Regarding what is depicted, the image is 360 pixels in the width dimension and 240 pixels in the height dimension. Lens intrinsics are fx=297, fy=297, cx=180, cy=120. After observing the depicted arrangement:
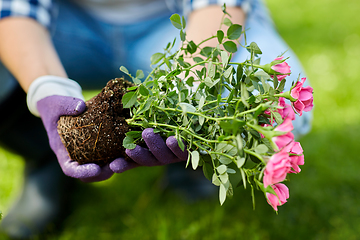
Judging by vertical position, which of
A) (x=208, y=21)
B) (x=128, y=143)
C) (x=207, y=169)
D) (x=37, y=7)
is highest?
(x=37, y=7)

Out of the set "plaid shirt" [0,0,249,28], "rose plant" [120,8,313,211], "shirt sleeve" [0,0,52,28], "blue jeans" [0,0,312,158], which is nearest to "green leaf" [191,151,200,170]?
"rose plant" [120,8,313,211]

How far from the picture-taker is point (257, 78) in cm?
82

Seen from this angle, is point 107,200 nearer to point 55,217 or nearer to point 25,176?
point 55,217

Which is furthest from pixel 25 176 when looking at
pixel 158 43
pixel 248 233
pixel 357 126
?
pixel 357 126

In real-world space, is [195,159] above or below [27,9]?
below

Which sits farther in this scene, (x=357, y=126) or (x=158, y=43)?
(x=357, y=126)

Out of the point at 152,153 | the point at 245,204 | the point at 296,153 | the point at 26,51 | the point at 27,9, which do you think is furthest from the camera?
the point at 245,204

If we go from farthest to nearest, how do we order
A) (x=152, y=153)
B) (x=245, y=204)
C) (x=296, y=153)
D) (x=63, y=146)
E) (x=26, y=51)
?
(x=245, y=204), (x=26, y=51), (x=63, y=146), (x=152, y=153), (x=296, y=153)

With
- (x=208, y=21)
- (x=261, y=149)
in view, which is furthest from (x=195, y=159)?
(x=208, y=21)

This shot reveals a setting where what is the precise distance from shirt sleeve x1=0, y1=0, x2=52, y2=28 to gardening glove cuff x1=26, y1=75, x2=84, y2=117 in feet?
1.42

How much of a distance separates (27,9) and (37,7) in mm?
55

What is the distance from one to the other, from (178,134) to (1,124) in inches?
46.9

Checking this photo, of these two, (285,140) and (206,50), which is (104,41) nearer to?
(206,50)

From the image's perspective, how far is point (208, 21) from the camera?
134cm
